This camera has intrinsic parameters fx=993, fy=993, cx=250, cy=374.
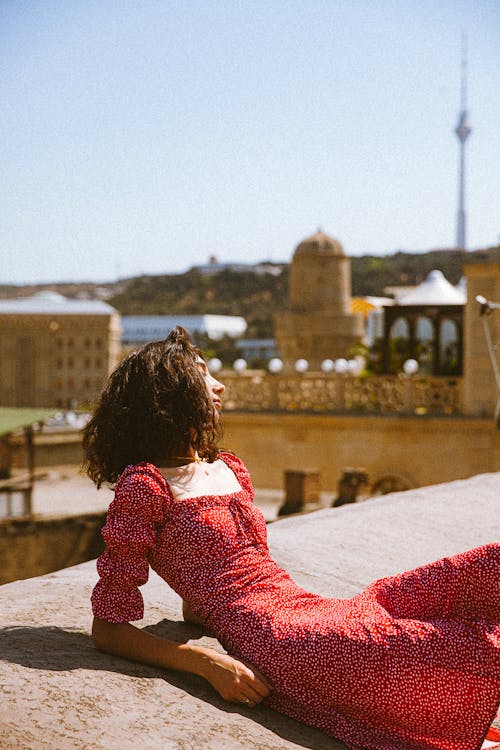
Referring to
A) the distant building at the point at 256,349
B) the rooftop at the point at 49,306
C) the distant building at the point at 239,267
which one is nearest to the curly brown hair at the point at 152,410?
the rooftop at the point at 49,306

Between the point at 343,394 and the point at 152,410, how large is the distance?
15872 mm

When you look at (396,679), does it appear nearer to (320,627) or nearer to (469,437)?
(320,627)

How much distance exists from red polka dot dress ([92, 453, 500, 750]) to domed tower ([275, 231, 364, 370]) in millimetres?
22898

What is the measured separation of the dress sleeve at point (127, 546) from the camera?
2.21 meters

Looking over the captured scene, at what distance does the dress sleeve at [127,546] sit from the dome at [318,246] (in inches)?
923

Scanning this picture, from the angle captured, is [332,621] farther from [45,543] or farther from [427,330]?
[427,330]

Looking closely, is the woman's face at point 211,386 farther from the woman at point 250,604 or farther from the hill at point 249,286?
the hill at point 249,286

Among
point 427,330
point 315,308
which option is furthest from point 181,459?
point 315,308

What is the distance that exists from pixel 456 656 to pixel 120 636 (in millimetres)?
746

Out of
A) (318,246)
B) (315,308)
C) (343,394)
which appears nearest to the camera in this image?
(343,394)

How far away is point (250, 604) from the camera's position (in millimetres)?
2244

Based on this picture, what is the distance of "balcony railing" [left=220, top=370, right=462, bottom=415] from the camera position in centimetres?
1719

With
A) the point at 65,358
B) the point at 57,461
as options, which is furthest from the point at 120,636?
the point at 65,358

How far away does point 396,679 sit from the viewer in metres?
2.07
